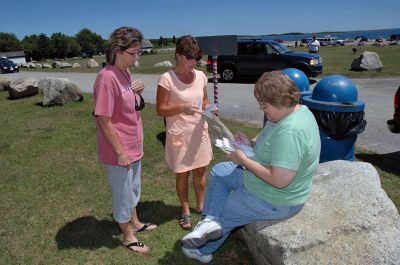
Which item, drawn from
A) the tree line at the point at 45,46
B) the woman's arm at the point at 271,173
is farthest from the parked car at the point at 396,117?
the tree line at the point at 45,46

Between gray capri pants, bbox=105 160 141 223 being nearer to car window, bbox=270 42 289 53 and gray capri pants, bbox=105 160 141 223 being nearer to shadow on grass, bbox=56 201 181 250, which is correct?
shadow on grass, bbox=56 201 181 250

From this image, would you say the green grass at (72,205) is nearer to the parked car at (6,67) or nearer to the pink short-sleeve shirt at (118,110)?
the pink short-sleeve shirt at (118,110)

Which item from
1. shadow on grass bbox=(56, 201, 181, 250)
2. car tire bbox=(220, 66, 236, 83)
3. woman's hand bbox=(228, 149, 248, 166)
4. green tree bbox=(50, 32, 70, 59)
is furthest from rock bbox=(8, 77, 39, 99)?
green tree bbox=(50, 32, 70, 59)

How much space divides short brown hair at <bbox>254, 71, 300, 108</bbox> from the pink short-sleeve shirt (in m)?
1.18

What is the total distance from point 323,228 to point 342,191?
20.8 inches

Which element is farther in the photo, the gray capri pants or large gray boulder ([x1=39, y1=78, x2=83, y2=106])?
large gray boulder ([x1=39, y1=78, x2=83, y2=106])

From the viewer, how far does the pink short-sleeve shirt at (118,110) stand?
2.90 m

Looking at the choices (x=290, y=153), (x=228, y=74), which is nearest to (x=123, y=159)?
(x=290, y=153)

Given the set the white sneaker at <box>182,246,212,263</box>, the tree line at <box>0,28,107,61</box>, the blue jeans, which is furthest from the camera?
the tree line at <box>0,28,107,61</box>

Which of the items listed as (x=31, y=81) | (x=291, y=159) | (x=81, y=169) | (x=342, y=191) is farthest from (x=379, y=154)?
(x=31, y=81)

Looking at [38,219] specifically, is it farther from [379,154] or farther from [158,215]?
[379,154]

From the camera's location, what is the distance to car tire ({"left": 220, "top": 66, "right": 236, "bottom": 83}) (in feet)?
50.7

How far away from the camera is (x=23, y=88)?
13.1 m

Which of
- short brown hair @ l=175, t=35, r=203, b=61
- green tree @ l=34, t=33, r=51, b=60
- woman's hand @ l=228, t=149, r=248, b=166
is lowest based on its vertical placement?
woman's hand @ l=228, t=149, r=248, b=166
